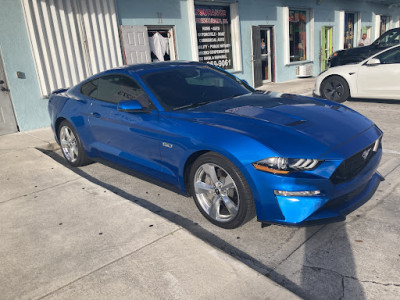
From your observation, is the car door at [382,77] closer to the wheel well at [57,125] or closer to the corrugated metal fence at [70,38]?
the corrugated metal fence at [70,38]

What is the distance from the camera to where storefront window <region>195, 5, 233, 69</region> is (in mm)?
11484

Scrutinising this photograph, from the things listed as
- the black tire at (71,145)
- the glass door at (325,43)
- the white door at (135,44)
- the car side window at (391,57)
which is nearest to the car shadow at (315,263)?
the black tire at (71,145)

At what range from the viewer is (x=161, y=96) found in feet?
12.5

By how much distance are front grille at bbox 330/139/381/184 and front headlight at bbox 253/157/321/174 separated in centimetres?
20

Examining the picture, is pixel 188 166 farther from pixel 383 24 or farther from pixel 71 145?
pixel 383 24

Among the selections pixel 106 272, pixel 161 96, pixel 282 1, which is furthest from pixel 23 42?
pixel 282 1

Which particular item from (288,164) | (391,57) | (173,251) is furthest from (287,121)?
(391,57)

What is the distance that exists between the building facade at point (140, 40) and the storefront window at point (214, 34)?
0.03 metres

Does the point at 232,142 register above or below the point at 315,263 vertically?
above

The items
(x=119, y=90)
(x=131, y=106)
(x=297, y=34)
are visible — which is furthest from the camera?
(x=297, y=34)

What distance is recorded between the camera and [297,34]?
49.8ft

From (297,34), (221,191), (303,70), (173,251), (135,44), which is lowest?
(173,251)

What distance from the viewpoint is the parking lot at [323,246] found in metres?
2.46

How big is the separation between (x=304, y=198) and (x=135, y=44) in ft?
26.2
